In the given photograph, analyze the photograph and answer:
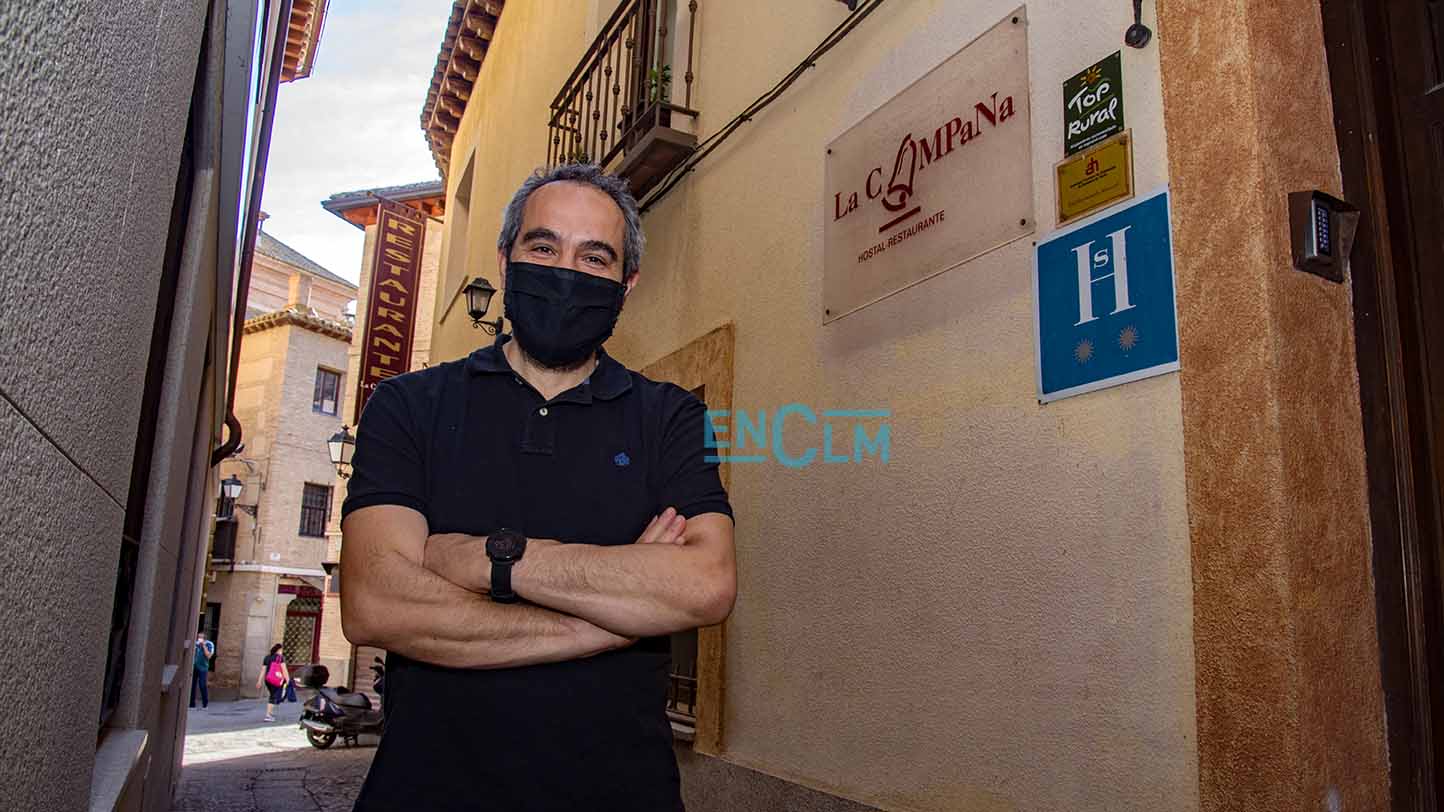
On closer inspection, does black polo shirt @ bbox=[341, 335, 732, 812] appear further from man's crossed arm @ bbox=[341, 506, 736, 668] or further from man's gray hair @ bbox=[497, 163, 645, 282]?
man's gray hair @ bbox=[497, 163, 645, 282]

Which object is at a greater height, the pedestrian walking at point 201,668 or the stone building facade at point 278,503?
the stone building facade at point 278,503

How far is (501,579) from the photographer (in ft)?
6.08

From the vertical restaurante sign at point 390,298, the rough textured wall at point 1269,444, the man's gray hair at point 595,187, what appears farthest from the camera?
the vertical restaurante sign at point 390,298

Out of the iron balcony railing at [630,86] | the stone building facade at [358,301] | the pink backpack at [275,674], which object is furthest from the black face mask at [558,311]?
the pink backpack at [275,674]

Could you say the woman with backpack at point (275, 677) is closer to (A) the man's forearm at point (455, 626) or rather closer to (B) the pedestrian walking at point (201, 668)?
(B) the pedestrian walking at point (201, 668)

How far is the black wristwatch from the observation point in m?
1.85

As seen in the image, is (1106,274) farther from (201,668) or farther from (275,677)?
(201,668)

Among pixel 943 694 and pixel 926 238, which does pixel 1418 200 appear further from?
pixel 943 694

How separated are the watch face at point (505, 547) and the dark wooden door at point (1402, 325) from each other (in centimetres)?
191

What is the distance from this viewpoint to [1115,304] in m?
2.64

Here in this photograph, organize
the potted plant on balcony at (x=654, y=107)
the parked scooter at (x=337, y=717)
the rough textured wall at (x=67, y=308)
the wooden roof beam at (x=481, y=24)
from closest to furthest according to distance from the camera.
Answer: the rough textured wall at (x=67, y=308), the potted plant on balcony at (x=654, y=107), the wooden roof beam at (x=481, y=24), the parked scooter at (x=337, y=717)

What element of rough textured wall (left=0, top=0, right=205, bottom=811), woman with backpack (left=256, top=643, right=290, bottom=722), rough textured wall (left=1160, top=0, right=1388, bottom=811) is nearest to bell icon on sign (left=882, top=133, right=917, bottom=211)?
rough textured wall (left=1160, top=0, right=1388, bottom=811)

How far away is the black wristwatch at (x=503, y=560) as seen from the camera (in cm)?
185

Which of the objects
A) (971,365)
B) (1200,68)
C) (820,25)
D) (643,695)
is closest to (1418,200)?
(1200,68)
